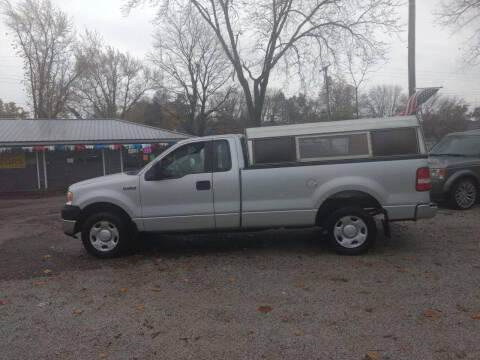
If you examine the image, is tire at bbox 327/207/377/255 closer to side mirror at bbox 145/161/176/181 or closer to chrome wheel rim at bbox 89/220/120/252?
side mirror at bbox 145/161/176/181

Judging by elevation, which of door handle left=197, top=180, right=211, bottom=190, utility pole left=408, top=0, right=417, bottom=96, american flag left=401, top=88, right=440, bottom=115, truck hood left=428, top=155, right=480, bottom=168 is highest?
utility pole left=408, top=0, right=417, bottom=96

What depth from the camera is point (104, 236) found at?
611 centimetres

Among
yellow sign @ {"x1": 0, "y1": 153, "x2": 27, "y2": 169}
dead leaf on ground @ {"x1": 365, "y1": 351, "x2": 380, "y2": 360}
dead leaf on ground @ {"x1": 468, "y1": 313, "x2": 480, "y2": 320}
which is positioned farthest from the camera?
yellow sign @ {"x1": 0, "y1": 153, "x2": 27, "y2": 169}

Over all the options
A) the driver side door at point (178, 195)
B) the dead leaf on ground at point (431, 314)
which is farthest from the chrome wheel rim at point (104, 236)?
the dead leaf on ground at point (431, 314)

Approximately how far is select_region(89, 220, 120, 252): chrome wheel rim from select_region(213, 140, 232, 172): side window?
188 cm

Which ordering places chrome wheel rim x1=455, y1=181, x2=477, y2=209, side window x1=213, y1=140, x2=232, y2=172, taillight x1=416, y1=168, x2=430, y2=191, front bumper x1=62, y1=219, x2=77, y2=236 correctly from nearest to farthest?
taillight x1=416, y1=168, x2=430, y2=191, side window x1=213, y1=140, x2=232, y2=172, front bumper x1=62, y1=219, x2=77, y2=236, chrome wheel rim x1=455, y1=181, x2=477, y2=209

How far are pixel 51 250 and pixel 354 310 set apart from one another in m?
5.49

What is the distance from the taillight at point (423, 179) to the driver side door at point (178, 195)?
3.08 m

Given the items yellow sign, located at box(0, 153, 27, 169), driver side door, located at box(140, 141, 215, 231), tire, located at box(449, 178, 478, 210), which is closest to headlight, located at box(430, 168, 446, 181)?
tire, located at box(449, 178, 478, 210)

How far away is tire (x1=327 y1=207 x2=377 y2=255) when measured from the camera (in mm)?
5852

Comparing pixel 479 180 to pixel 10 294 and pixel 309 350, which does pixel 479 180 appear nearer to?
pixel 309 350

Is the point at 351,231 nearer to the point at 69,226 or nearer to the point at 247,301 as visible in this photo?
the point at 247,301

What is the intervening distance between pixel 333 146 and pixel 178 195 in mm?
2492

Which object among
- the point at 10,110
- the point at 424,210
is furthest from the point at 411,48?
the point at 10,110
